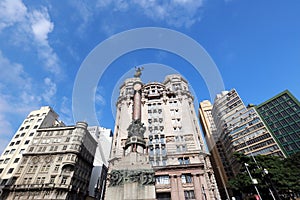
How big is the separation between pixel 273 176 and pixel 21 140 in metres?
63.7

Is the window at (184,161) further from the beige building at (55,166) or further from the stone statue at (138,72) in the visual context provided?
the beige building at (55,166)

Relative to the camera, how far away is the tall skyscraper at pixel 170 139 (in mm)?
30828

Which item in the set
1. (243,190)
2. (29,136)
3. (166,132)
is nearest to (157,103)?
(166,132)

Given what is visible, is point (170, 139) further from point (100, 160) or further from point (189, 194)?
point (100, 160)

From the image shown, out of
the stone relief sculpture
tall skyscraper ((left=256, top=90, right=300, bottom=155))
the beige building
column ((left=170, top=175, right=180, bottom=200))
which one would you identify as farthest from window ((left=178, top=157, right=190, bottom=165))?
tall skyscraper ((left=256, top=90, right=300, bottom=155))

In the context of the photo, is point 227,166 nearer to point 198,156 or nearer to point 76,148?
point 198,156

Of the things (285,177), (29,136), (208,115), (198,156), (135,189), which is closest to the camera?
(135,189)

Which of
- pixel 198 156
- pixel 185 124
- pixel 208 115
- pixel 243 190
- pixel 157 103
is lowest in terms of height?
pixel 243 190

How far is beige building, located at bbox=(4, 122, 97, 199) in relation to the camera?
35.9m

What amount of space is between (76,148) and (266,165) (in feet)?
148

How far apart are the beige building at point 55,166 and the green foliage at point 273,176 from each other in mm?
37799

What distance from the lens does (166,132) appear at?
41.8 metres

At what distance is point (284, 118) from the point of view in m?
49.9

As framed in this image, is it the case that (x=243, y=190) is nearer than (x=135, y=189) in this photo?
No
